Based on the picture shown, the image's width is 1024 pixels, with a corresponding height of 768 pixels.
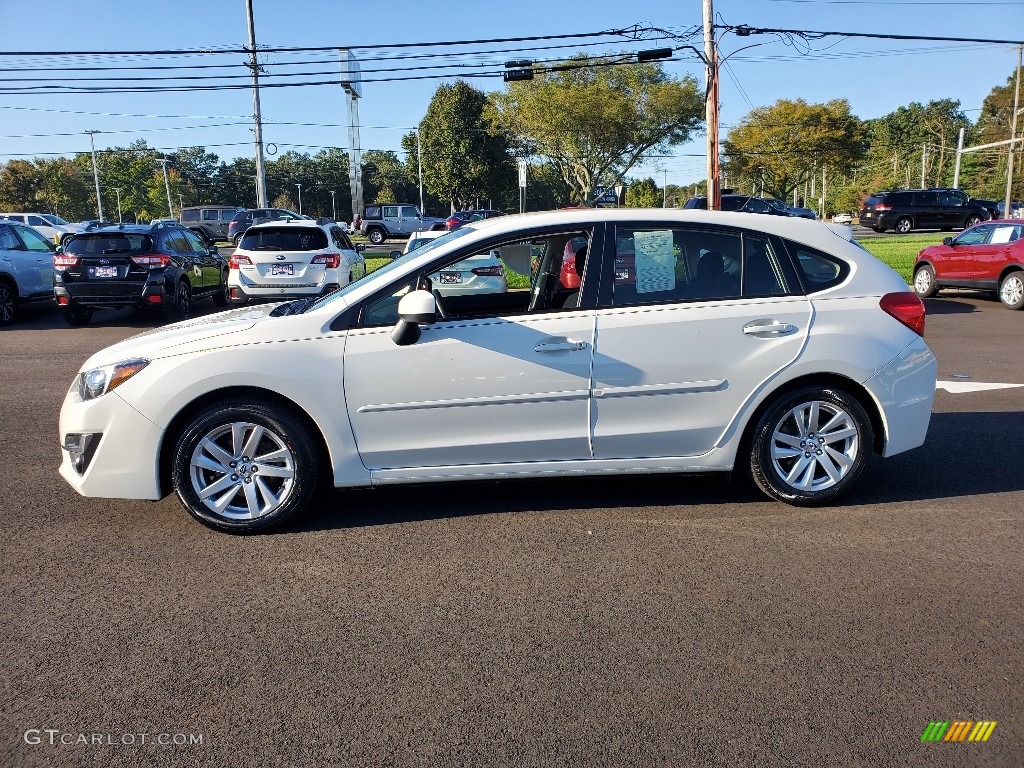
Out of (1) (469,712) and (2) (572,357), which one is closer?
(1) (469,712)

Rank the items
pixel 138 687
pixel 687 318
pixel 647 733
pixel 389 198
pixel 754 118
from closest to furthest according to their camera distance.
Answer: pixel 647 733 < pixel 138 687 < pixel 687 318 < pixel 754 118 < pixel 389 198

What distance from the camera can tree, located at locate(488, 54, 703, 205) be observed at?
38.8 metres

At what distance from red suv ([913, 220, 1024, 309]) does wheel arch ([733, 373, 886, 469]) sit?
11058mm

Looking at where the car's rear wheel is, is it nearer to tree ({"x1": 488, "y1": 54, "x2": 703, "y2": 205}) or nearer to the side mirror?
the side mirror

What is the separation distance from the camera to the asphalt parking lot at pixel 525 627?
8.78ft

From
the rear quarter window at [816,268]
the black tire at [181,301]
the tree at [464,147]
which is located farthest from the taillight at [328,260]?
the tree at [464,147]

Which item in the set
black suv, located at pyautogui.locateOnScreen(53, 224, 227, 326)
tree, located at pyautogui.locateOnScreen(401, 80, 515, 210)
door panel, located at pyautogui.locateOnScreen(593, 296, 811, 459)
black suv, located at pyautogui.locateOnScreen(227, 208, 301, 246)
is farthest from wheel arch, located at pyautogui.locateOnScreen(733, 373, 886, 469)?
tree, located at pyautogui.locateOnScreen(401, 80, 515, 210)

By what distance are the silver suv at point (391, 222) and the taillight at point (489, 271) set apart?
37.1 meters

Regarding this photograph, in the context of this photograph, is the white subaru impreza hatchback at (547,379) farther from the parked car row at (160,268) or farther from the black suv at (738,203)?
the black suv at (738,203)

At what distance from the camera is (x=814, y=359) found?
178 inches

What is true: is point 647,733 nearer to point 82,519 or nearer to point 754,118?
point 82,519

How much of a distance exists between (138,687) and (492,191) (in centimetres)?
5895

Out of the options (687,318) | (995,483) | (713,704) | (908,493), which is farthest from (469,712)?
(995,483)

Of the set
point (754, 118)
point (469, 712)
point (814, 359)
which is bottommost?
point (469, 712)
